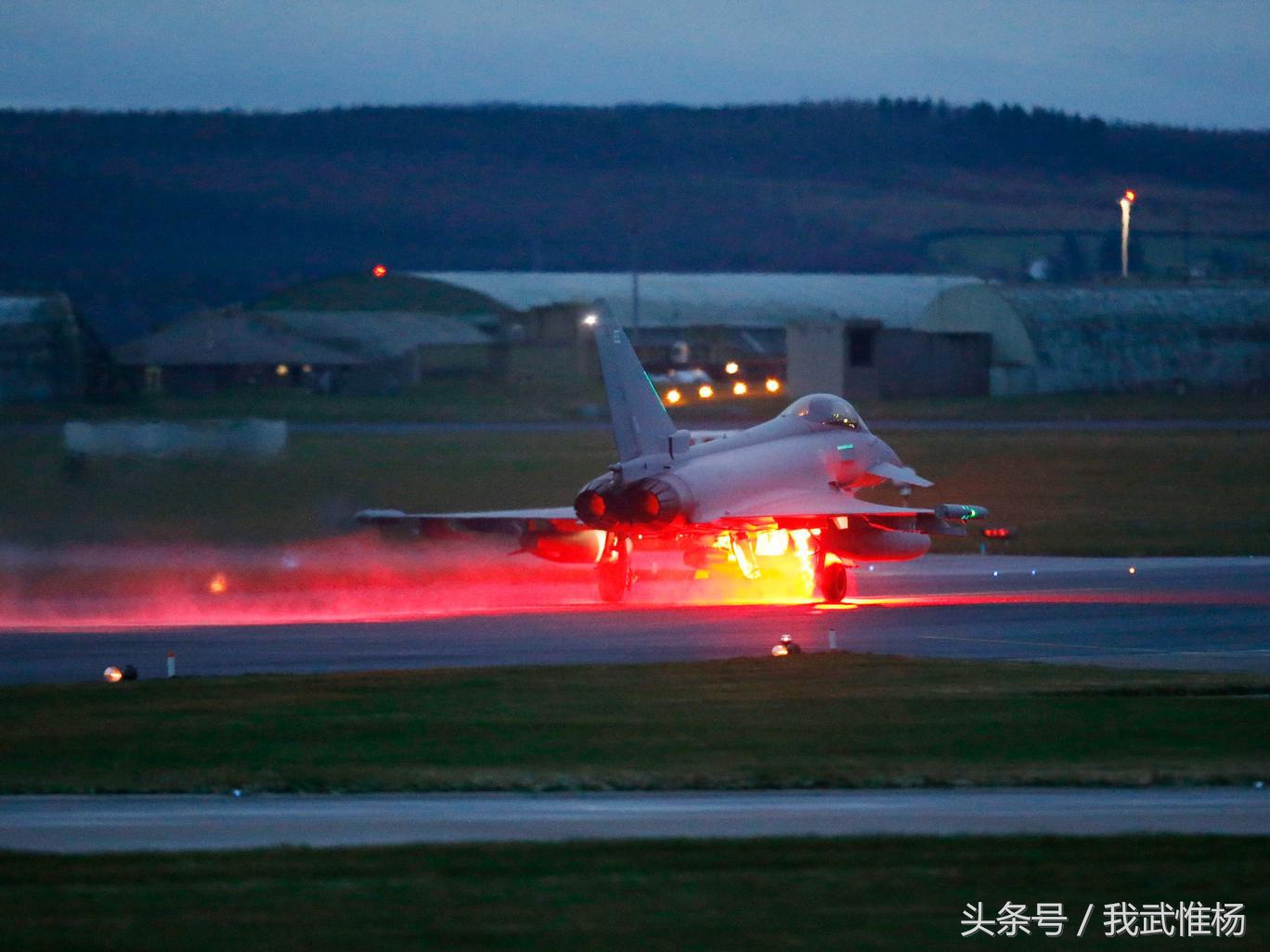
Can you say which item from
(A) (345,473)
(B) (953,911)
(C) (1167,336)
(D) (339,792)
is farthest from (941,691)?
(C) (1167,336)

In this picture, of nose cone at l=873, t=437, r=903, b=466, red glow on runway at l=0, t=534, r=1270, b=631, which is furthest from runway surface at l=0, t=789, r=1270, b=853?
nose cone at l=873, t=437, r=903, b=466

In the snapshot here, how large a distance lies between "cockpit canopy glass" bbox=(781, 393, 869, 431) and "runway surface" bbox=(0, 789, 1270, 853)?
62.0 feet

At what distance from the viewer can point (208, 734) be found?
17.1m

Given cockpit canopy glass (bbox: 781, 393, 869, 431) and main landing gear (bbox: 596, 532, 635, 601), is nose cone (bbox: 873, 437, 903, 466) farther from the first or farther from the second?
main landing gear (bbox: 596, 532, 635, 601)

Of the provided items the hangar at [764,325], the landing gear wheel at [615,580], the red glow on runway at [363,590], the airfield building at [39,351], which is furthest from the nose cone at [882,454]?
the hangar at [764,325]

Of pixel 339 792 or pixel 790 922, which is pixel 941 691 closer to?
pixel 339 792

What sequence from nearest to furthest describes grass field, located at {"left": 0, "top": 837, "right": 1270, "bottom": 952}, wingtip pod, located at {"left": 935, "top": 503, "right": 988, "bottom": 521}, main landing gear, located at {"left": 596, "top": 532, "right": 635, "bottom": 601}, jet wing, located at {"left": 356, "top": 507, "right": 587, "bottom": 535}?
grass field, located at {"left": 0, "top": 837, "right": 1270, "bottom": 952} → wingtip pod, located at {"left": 935, "top": 503, "right": 988, "bottom": 521} → main landing gear, located at {"left": 596, "top": 532, "right": 635, "bottom": 601} → jet wing, located at {"left": 356, "top": 507, "right": 587, "bottom": 535}

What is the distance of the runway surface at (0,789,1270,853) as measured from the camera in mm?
12789

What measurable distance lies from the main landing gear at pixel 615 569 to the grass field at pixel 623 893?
1816 cm

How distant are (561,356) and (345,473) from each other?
58.9 meters

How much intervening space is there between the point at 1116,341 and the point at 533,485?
135 ft

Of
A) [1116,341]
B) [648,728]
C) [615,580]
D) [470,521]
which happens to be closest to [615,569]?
[615,580]

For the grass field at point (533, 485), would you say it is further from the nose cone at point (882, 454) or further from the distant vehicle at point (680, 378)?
the distant vehicle at point (680, 378)

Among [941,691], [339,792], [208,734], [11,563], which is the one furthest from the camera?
[11,563]
